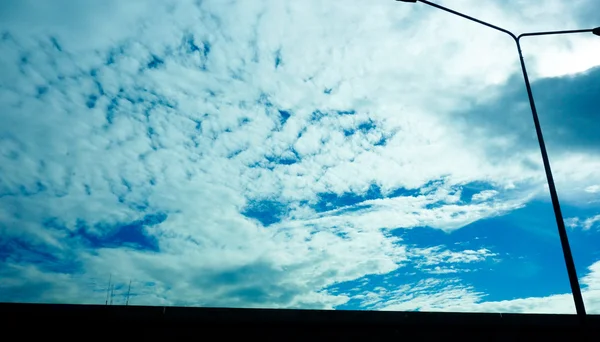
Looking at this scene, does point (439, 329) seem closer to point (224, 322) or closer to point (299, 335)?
point (299, 335)

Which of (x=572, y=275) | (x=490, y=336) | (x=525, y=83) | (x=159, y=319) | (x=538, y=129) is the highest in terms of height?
(x=525, y=83)

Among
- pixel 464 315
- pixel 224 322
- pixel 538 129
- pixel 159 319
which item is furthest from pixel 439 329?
pixel 159 319

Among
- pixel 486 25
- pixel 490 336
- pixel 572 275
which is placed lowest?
pixel 490 336

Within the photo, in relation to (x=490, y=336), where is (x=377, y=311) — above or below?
above

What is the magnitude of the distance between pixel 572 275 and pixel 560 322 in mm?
2238

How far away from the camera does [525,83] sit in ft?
40.8

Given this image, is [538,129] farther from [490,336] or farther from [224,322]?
[224,322]

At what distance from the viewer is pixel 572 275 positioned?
9555mm

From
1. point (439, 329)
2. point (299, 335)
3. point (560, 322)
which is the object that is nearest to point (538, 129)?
point (560, 322)

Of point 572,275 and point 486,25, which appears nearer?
point 572,275

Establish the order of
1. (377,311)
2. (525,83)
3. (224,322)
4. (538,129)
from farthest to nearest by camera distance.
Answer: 1. (525,83)
2. (538,129)
3. (377,311)
4. (224,322)

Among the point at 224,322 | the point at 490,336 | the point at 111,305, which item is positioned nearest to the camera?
the point at 111,305

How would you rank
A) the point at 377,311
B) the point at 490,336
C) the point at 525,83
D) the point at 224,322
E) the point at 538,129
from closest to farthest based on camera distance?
1. the point at 224,322
2. the point at 377,311
3. the point at 490,336
4. the point at 538,129
5. the point at 525,83

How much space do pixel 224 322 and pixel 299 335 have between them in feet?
6.51
